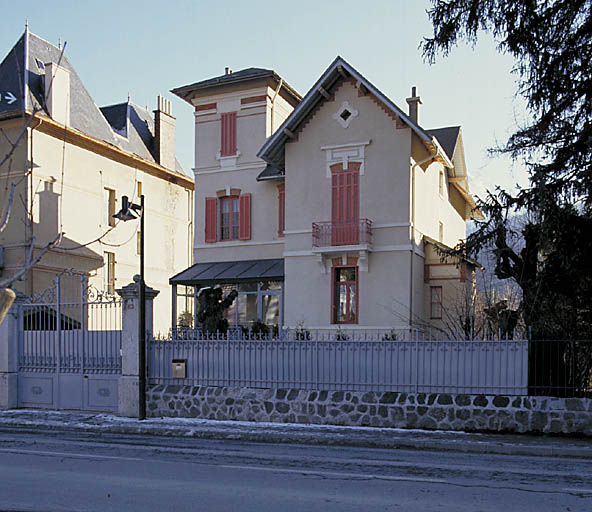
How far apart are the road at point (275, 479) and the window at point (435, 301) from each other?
14743 mm

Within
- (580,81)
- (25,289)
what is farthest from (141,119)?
(580,81)

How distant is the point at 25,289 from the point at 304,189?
1239 centimetres

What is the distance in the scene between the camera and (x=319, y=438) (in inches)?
477

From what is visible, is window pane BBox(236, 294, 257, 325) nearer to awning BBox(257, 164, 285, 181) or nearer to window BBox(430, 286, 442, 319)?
awning BBox(257, 164, 285, 181)

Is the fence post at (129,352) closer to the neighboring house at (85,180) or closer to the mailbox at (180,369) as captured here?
the mailbox at (180,369)

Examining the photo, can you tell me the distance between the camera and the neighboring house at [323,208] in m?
24.4

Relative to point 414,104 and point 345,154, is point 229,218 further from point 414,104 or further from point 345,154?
point 414,104

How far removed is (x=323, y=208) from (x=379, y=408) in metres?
13.1

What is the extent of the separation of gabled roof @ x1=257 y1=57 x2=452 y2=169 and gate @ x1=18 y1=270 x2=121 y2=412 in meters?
11.2

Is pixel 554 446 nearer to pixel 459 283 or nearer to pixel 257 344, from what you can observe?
pixel 257 344

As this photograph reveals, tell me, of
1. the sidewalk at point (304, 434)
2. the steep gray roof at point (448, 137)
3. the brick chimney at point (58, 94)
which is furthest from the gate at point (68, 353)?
the steep gray roof at point (448, 137)

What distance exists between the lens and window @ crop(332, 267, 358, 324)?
24938 millimetres

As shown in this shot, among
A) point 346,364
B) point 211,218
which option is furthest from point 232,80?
point 346,364

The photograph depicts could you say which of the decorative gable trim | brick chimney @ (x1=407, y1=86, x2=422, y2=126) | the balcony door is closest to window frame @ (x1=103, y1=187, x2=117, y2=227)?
the decorative gable trim
